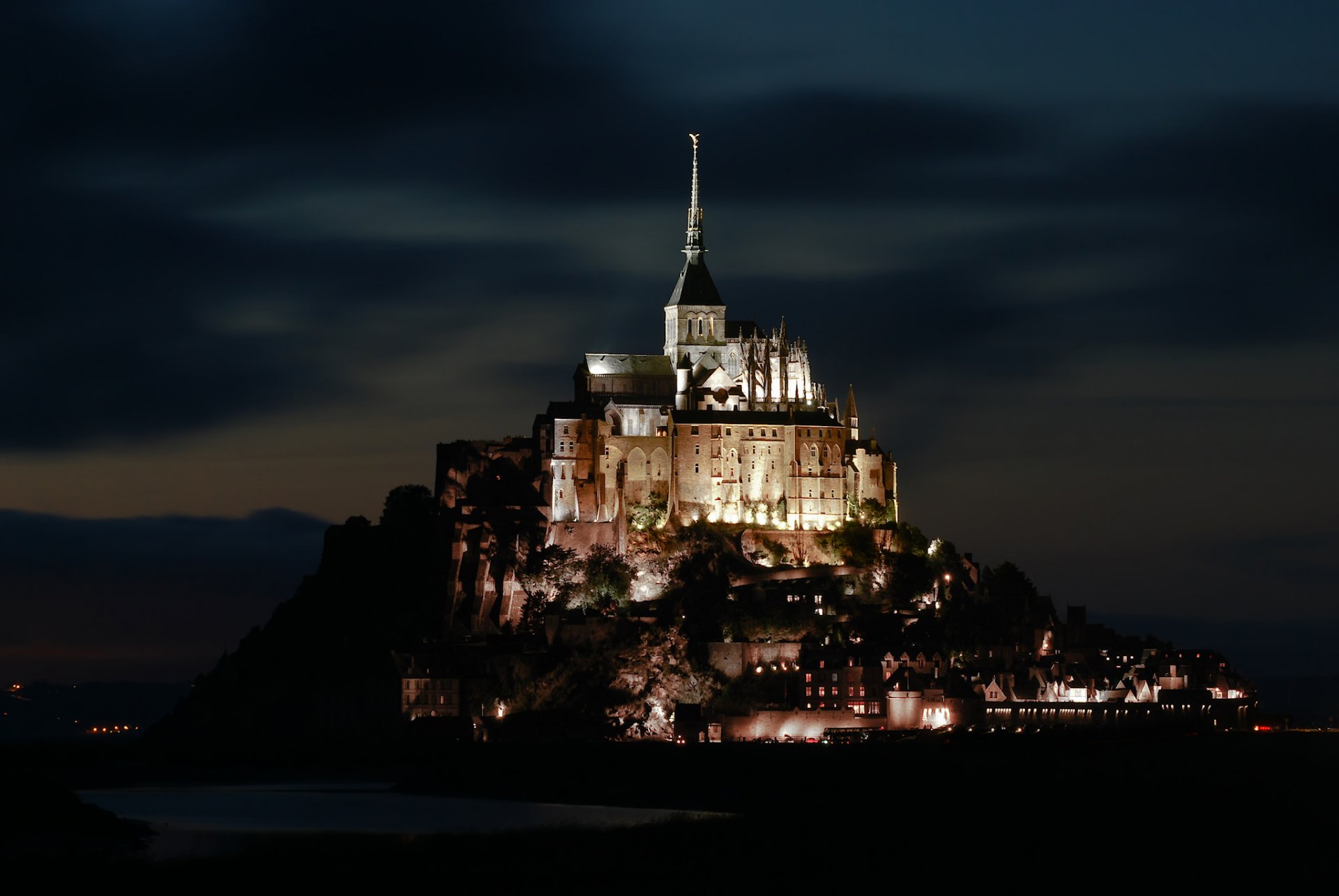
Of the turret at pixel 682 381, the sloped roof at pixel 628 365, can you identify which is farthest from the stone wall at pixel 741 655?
the sloped roof at pixel 628 365

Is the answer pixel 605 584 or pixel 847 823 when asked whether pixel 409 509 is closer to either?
pixel 605 584

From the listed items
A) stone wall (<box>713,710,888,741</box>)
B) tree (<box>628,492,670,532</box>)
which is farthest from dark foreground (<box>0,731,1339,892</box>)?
tree (<box>628,492,670,532</box>)

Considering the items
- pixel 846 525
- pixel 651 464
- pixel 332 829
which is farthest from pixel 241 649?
pixel 332 829

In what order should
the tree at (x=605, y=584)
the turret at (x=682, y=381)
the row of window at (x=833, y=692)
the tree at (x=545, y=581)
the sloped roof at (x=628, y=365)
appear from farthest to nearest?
the sloped roof at (x=628, y=365) < the turret at (x=682, y=381) < the tree at (x=605, y=584) < the tree at (x=545, y=581) < the row of window at (x=833, y=692)

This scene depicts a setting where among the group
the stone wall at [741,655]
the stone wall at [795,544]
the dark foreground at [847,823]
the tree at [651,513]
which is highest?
the tree at [651,513]

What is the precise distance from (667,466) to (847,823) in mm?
51929

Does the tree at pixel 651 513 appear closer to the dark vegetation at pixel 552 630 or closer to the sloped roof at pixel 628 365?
the dark vegetation at pixel 552 630

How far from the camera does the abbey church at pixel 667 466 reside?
11950 centimetres

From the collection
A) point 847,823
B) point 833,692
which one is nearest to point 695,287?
point 833,692

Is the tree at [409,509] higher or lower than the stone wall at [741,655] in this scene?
higher

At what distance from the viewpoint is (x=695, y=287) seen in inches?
5310

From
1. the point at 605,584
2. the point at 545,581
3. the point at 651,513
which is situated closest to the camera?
the point at 605,584

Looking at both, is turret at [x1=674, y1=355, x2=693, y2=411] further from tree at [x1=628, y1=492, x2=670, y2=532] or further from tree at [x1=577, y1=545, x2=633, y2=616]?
tree at [x1=577, y1=545, x2=633, y2=616]

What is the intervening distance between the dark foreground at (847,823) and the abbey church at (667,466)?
1922 cm
